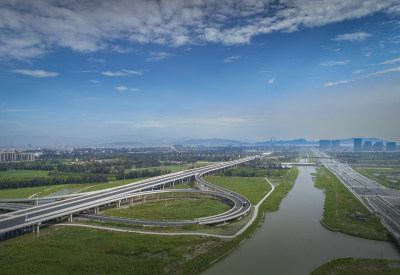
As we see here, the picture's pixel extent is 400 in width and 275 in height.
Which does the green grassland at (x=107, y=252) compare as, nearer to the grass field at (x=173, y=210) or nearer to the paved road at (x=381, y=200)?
the grass field at (x=173, y=210)

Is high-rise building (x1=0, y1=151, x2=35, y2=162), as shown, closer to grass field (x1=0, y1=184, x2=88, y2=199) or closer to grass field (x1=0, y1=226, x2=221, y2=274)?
grass field (x1=0, y1=184, x2=88, y2=199)

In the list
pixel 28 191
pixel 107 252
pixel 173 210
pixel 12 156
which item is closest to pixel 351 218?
pixel 173 210

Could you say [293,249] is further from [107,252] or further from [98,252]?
[98,252]

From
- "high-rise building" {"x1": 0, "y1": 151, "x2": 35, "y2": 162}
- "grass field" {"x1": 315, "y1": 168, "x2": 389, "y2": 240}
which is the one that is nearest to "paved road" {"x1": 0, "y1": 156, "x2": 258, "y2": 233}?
"grass field" {"x1": 315, "y1": 168, "x2": 389, "y2": 240}

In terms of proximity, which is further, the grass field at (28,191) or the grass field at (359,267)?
the grass field at (28,191)

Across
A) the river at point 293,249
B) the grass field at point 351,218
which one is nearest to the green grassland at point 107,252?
the river at point 293,249

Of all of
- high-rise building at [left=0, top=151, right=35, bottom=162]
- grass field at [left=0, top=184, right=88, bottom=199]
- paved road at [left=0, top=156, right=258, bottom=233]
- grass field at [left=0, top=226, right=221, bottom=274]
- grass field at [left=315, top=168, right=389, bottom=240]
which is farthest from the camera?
high-rise building at [left=0, top=151, right=35, bottom=162]

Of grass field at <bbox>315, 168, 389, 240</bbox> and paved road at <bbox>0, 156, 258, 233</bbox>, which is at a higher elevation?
paved road at <bbox>0, 156, 258, 233</bbox>

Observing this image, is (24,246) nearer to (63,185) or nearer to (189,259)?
(189,259)
